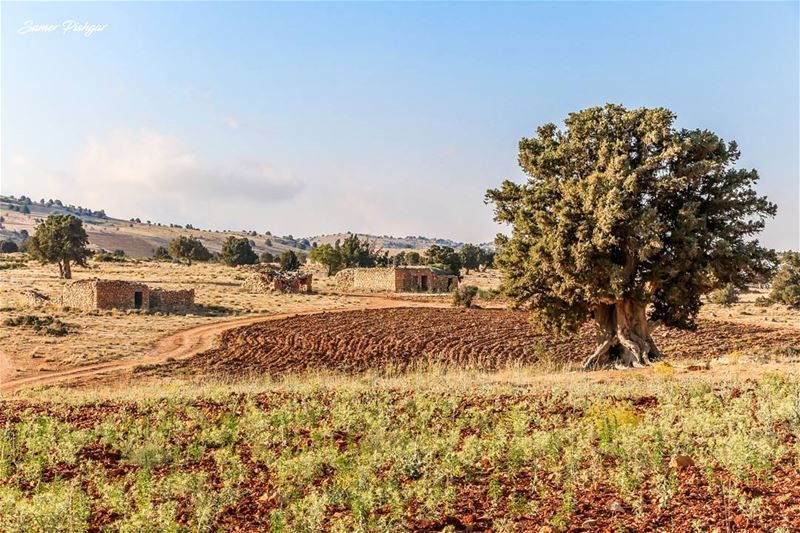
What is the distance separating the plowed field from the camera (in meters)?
25.5

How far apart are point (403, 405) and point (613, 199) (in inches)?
364

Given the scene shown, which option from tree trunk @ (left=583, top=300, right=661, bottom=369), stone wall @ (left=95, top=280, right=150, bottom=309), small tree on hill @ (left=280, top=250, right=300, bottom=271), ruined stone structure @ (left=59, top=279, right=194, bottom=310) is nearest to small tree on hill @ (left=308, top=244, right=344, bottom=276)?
small tree on hill @ (left=280, top=250, right=300, bottom=271)

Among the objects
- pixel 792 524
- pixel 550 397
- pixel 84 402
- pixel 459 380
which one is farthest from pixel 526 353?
pixel 792 524

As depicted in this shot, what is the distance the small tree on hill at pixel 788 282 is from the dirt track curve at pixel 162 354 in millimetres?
38407

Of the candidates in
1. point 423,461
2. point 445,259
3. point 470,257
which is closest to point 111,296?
point 423,461

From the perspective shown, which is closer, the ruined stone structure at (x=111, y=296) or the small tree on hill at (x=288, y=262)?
the ruined stone structure at (x=111, y=296)

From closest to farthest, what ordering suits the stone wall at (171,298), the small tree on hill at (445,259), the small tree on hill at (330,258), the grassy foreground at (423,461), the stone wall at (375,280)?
1. the grassy foreground at (423,461)
2. the stone wall at (171,298)
3. the stone wall at (375,280)
4. the small tree on hill at (330,258)
5. the small tree on hill at (445,259)

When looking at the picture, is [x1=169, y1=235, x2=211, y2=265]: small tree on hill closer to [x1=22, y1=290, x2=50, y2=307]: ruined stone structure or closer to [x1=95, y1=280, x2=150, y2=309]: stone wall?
[x1=22, y1=290, x2=50, y2=307]: ruined stone structure

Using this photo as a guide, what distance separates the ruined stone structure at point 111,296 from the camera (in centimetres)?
3850

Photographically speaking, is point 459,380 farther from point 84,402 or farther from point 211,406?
point 84,402

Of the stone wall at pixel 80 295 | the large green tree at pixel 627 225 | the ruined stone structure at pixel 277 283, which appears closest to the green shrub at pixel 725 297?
the ruined stone structure at pixel 277 283

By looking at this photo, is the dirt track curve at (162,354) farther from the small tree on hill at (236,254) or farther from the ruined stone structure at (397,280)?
the small tree on hill at (236,254)

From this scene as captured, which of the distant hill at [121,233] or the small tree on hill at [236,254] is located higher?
the distant hill at [121,233]

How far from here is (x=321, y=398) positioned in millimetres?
12828
